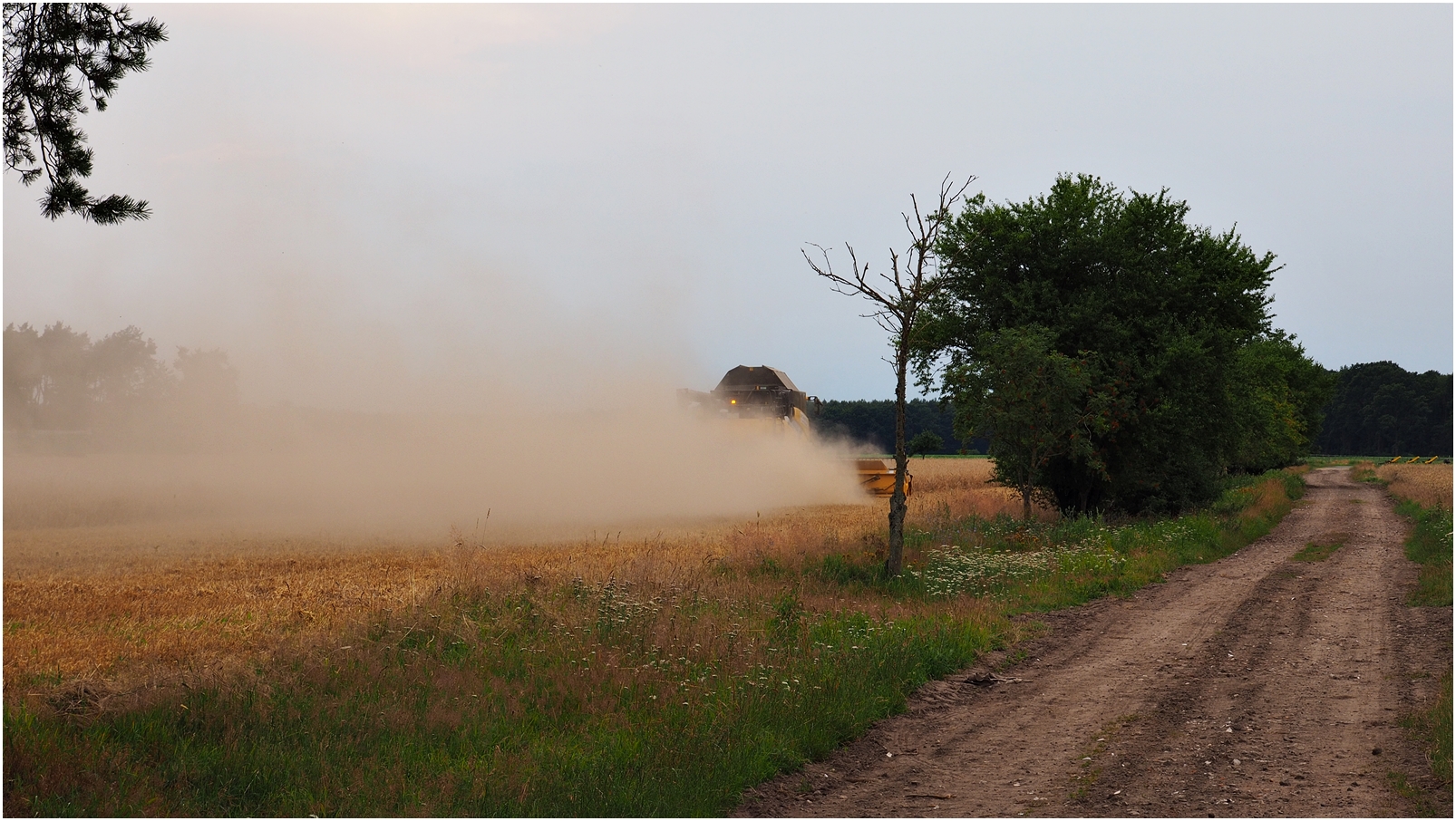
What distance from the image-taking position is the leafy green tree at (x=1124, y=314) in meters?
29.2

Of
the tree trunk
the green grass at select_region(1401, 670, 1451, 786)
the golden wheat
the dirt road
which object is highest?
the tree trunk

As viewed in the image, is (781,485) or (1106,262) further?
(781,485)

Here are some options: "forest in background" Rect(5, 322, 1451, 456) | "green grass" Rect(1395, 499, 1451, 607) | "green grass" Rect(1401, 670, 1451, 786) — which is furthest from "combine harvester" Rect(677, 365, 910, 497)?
"green grass" Rect(1401, 670, 1451, 786)

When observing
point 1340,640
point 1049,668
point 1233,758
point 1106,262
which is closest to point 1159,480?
point 1106,262

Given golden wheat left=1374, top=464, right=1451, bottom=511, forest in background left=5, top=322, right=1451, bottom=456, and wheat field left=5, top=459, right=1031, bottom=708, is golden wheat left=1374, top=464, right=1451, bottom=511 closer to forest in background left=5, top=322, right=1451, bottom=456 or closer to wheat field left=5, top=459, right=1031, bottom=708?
forest in background left=5, top=322, right=1451, bottom=456

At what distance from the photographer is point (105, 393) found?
130 ft

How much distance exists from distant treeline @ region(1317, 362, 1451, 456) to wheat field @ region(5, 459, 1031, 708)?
152049mm

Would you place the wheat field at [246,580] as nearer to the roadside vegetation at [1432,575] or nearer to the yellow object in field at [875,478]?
the roadside vegetation at [1432,575]

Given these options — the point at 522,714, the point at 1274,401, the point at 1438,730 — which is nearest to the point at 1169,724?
the point at 1438,730

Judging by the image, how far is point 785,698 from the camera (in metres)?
9.39

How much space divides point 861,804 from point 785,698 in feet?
6.59

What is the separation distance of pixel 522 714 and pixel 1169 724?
5.98 m

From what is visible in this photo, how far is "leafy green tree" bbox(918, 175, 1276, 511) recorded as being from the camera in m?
29.2

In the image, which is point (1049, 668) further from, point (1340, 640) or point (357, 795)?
point (357, 795)
